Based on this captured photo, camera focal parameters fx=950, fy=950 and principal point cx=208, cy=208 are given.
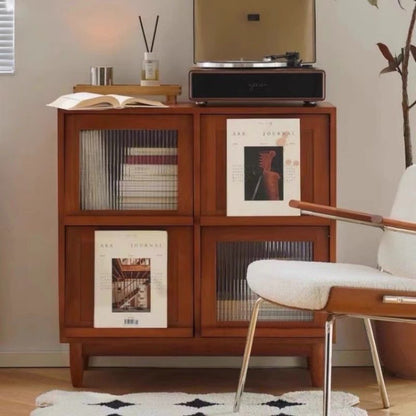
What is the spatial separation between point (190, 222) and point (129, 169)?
0.27 metres

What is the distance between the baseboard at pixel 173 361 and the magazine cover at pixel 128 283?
18.0 inches

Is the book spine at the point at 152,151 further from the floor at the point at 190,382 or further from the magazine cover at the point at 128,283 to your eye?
the floor at the point at 190,382

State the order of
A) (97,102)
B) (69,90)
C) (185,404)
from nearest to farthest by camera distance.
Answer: (185,404) → (97,102) → (69,90)

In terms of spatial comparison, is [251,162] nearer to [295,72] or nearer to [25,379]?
[295,72]

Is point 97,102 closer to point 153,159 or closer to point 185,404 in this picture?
point 153,159

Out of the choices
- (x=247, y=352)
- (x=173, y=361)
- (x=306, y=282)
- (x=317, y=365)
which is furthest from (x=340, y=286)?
(x=173, y=361)

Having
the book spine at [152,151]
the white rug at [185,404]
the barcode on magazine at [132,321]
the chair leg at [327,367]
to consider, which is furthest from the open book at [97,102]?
the chair leg at [327,367]

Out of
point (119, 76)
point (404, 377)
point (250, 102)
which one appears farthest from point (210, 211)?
point (404, 377)

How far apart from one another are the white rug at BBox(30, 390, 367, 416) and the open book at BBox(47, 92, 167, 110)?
0.92m

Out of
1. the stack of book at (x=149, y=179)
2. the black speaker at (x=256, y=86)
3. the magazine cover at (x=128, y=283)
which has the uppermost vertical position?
the black speaker at (x=256, y=86)

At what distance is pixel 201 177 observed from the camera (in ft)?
10.1

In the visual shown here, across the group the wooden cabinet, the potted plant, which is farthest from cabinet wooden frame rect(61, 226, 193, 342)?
the potted plant

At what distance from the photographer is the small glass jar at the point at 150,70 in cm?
329

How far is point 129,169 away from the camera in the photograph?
123 inches
